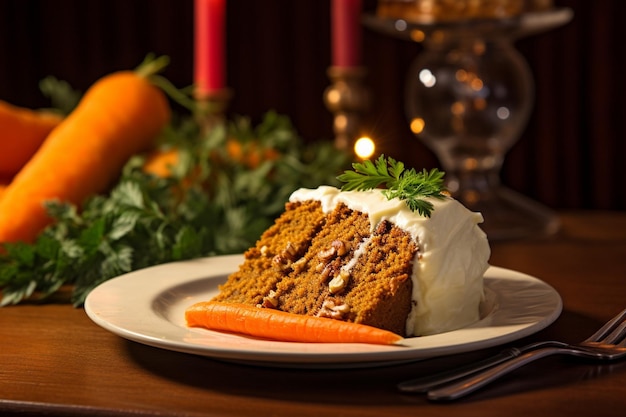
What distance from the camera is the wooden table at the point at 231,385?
3.10 ft

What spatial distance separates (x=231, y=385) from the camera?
1.02 meters

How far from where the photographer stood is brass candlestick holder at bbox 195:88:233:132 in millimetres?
2168

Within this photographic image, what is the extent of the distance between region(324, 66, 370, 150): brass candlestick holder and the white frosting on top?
899 millimetres

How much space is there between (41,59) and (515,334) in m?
3.33

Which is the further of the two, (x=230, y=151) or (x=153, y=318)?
(x=230, y=151)

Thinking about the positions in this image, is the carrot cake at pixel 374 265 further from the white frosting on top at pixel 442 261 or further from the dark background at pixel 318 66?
the dark background at pixel 318 66

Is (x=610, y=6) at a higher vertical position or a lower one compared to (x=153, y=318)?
higher

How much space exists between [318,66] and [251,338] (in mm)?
2693

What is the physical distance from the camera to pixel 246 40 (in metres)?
3.80

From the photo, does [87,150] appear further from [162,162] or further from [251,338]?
[251,338]

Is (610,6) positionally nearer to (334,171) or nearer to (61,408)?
(334,171)

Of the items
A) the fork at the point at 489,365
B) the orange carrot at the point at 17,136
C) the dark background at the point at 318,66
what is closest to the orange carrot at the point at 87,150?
the orange carrot at the point at 17,136

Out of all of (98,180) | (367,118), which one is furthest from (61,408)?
(367,118)

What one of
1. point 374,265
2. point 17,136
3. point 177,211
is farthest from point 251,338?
point 17,136
